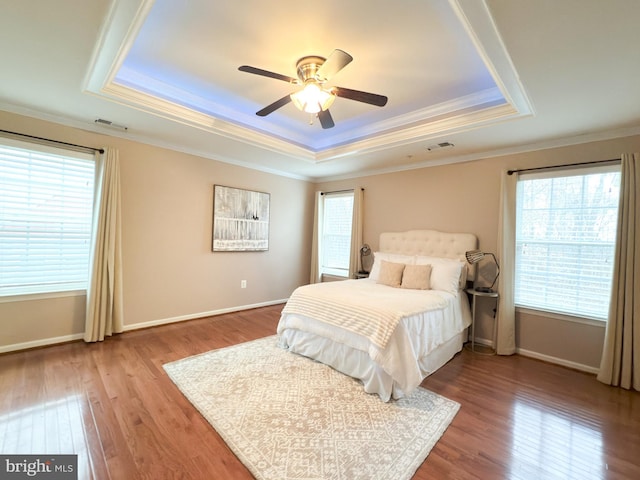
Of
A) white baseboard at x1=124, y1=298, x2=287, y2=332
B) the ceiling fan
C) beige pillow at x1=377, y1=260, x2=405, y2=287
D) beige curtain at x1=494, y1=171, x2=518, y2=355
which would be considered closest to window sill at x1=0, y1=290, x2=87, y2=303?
white baseboard at x1=124, y1=298, x2=287, y2=332

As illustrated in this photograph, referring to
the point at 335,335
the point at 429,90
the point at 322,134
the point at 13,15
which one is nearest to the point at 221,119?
the point at 322,134

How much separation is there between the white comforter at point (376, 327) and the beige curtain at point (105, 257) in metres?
2.01

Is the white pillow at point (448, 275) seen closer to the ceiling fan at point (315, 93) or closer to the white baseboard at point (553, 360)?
the white baseboard at point (553, 360)

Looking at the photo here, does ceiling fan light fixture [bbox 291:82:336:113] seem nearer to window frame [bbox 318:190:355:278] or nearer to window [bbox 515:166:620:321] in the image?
window [bbox 515:166:620:321]

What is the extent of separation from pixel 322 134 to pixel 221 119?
148 cm

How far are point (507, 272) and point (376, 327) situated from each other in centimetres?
206

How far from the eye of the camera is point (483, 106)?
2.82 metres

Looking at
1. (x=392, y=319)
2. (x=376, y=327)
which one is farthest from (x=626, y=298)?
(x=376, y=327)

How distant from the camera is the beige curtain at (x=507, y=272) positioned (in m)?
3.32

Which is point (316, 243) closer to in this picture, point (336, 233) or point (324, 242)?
point (324, 242)

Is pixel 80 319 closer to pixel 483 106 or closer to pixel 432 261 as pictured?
pixel 432 261

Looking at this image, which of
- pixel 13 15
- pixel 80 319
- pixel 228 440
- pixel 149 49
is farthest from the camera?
pixel 80 319

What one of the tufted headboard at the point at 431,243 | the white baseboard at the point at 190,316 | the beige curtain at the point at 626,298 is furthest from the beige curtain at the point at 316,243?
the beige curtain at the point at 626,298

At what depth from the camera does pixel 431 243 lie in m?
4.04
